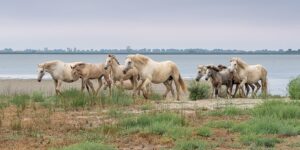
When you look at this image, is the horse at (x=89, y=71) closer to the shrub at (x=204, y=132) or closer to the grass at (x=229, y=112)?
the grass at (x=229, y=112)

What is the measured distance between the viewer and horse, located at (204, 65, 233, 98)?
85.7ft

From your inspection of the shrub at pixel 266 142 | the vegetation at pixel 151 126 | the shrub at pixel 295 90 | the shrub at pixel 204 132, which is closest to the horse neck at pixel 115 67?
the shrub at pixel 295 90

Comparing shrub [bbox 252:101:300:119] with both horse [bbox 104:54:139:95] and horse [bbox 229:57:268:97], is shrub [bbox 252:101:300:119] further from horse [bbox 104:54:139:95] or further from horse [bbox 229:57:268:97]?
horse [bbox 104:54:139:95]

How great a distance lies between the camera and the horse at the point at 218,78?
26109mm

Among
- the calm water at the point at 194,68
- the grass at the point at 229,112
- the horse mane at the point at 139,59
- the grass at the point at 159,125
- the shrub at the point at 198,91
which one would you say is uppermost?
the horse mane at the point at 139,59

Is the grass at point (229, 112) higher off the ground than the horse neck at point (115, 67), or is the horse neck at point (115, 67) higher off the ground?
the horse neck at point (115, 67)

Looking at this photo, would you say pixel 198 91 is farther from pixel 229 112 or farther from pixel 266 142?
pixel 266 142

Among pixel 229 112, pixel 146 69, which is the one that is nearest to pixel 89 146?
pixel 229 112

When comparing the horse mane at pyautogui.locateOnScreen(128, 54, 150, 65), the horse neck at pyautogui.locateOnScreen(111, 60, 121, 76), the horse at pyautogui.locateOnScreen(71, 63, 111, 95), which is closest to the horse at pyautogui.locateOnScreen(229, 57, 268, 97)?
the horse mane at pyautogui.locateOnScreen(128, 54, 150, 65)

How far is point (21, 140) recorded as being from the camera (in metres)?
13.1

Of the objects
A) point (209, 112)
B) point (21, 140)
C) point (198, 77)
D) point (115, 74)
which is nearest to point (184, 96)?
point (198, 77)

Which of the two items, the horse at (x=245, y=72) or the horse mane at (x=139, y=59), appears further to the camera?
the horse at (x=245, y=72)

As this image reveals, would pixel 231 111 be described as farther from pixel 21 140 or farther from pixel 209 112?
pixel 21 140

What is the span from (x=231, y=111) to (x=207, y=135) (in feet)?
12.5
